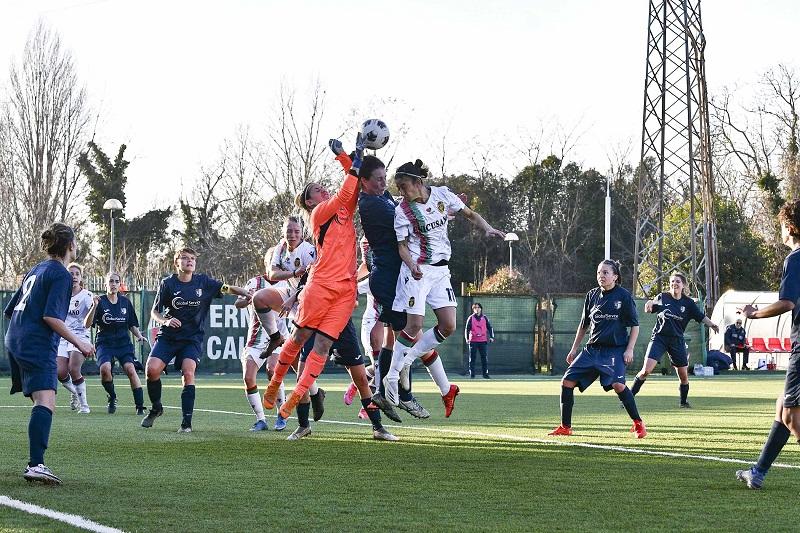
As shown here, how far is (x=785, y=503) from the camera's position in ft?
23.2

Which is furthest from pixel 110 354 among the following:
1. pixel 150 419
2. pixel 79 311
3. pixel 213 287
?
pixel 213 287

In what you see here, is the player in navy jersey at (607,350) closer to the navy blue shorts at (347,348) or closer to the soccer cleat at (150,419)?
the navy blue shorts at (347,348)

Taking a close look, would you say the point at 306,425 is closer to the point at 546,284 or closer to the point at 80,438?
the point at 80,438

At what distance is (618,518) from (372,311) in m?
9.41

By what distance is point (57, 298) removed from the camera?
7.89 meters

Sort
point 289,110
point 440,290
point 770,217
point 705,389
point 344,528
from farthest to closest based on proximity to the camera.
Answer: point 770,217 → point 289,110 → point 705,389 → point 440,290 → point 344,528

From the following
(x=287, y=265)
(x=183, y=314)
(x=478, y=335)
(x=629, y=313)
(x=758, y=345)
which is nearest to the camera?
(x=287, y=265)

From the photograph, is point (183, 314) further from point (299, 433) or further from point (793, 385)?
point (793, 385)

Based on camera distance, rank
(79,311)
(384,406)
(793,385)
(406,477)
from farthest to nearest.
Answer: (79,311)
(384,406)
(406,477)
(793,385)

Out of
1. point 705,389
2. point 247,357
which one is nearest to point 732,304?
point 705,389

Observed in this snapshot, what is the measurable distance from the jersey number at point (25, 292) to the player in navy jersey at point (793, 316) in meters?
4.54

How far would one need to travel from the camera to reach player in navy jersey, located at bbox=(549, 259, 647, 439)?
38.1 feet

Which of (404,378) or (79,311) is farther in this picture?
(79,311)

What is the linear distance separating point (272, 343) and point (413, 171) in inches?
92.4
